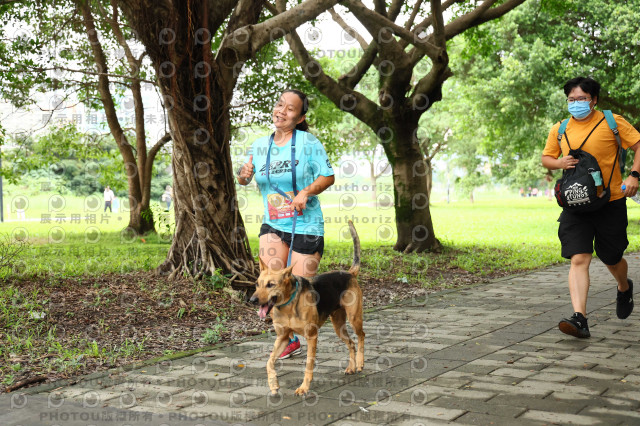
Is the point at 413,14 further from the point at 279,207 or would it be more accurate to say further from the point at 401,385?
the point at 401,385

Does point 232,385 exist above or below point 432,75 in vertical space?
below

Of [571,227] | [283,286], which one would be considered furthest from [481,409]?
[571,227]

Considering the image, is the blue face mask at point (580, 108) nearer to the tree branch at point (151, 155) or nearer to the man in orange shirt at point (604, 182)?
the man in orange shirt at point (604, 182)

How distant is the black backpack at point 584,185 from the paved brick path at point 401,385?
4.13ft

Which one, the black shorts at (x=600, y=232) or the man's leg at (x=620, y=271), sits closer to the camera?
the black shorts at (x=600, y=232)

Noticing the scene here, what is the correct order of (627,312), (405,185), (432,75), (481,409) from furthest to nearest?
(405,185), (432,75), (627,312), (481,409)

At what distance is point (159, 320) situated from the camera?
7.26m

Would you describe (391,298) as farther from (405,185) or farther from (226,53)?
(405,185)

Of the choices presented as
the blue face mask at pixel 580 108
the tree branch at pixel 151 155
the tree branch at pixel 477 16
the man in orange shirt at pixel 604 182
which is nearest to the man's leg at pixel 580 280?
the man in orange shirt at pixel 604 182

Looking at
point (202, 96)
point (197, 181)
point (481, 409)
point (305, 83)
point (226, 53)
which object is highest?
point (305, 83)

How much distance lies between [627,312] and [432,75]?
7.58 meters

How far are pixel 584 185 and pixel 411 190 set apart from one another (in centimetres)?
839

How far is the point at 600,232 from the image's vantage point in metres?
6.43

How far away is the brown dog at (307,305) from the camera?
14.3 feet
